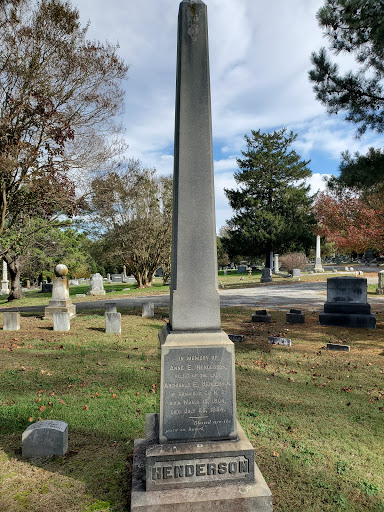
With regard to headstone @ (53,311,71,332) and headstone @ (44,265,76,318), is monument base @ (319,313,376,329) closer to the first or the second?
headstone @ (53,311,71,332)

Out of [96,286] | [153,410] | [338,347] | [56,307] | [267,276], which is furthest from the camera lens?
[267,276]

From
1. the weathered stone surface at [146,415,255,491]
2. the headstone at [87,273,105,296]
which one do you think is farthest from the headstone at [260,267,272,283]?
the weathered stone surface at [146,415,255,491]

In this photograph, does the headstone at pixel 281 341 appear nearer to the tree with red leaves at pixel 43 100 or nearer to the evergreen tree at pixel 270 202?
the tree with red leaves at pixel 43 100

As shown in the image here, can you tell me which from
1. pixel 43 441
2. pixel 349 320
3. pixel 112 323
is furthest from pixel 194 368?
pixel 349 320

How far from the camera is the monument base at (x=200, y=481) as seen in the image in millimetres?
2834

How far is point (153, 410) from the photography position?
4875 mm

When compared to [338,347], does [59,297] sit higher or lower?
higher

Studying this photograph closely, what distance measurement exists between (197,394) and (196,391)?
1.1 inches

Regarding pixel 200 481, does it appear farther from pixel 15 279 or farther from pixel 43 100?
pixel 15 279

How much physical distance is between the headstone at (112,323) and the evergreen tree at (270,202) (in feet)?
112

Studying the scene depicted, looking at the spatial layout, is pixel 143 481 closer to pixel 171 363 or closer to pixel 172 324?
pixel 171 363

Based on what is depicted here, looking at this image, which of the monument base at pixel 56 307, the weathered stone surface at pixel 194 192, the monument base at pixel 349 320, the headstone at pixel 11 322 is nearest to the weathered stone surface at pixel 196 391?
the weathered stone surface at pixel 194 192

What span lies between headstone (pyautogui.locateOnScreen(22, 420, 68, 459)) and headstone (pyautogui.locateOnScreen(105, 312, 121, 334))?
243 inches

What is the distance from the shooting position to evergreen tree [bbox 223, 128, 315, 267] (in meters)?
42.8
